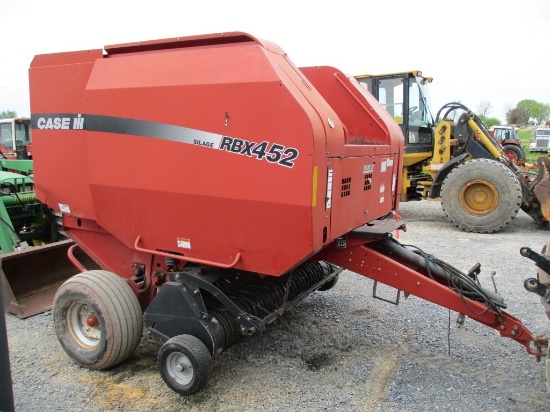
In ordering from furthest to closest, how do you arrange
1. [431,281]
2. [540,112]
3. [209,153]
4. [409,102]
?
[540,112] → [409,102] → [431,281] → [209,153]

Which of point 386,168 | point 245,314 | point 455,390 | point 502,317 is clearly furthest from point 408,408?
point 386,168

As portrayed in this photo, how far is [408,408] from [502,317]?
2.70 feet

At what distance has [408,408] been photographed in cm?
282

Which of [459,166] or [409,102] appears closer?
[459,166]

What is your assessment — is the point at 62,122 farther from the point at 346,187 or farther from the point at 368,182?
the point at 368,182

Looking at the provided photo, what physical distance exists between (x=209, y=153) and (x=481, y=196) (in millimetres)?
6686

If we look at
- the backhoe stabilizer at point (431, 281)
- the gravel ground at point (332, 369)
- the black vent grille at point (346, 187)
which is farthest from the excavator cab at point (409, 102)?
the black vent grille at point (346, 187)

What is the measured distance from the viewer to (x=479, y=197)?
811 centimetres

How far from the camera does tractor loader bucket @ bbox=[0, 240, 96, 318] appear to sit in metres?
4.20

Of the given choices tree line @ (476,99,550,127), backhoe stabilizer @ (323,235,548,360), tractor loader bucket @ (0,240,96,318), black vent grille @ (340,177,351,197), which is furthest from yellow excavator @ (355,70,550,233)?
tree line @ (476,99,550,127)

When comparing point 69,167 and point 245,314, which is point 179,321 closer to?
point 245,314

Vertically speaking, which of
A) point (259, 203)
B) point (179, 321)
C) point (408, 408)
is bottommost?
point (408, 408)

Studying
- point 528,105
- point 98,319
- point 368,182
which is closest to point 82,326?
point 98,319

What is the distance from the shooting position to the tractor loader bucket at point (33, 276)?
420 cm
